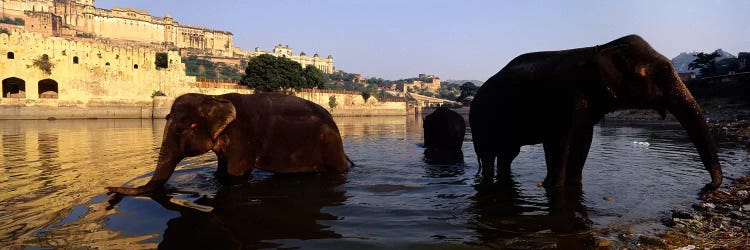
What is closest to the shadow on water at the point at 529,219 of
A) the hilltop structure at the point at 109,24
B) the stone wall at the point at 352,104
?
the stone wall at the point at 352,104

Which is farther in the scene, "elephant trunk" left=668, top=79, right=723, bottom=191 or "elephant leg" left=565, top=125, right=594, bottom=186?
"elephant leg" left=565, top=125, right=594, bottom=186

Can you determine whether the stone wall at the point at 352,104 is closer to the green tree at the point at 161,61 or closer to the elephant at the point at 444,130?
the green tree at the point at 161,61

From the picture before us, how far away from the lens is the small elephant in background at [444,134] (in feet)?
46.6

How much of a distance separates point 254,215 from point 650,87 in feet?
16.2

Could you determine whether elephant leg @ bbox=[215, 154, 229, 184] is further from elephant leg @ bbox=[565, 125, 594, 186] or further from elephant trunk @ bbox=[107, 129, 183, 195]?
elephant leg @ bbox=[565, 125, 594, 186]

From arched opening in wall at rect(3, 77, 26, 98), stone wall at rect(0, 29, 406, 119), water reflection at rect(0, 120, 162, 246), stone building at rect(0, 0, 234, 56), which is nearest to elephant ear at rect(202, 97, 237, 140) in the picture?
water reflection at rect(0, 120, 162, 246)

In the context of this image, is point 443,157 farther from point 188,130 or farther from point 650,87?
point 188,130

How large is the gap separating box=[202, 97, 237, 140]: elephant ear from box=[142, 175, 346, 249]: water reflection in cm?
94

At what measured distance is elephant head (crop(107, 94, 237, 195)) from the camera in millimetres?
6504

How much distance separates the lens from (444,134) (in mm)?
14445

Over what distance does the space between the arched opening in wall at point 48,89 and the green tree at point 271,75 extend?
2286 centimetres

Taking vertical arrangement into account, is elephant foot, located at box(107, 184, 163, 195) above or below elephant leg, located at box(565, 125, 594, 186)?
below

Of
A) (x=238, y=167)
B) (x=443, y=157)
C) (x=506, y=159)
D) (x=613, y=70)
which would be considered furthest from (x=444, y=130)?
(x=613, y=70)

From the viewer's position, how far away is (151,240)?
4.53 metres
